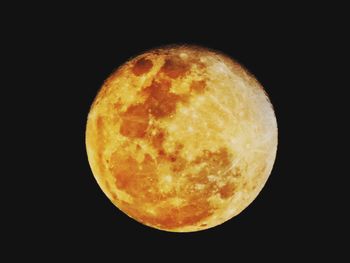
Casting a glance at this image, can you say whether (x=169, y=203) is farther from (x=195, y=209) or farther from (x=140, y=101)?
(x=140, y=101)

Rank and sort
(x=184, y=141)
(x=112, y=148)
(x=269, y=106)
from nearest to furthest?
(x=184, y=141) → (x=112, y=148) → (x=269, y=106)

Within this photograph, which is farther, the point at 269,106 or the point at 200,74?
the point at 269,106

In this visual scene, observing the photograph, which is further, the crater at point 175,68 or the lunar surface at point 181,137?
the crater at point 175,68

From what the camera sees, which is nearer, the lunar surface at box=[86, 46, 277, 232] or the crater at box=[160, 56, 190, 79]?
the lunar surface at box=[86, 46, 277, 232]

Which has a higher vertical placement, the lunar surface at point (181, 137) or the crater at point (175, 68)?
the crater at point (175, 68)

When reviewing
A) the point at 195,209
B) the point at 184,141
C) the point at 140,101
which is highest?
the point at 140,101

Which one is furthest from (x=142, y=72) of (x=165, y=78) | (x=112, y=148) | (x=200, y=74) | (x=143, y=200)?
(x=143, y=200)

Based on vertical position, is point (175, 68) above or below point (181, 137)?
above

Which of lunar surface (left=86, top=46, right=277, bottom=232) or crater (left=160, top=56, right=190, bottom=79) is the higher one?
crater (left=160, top=56, right=190, bottom=79)
